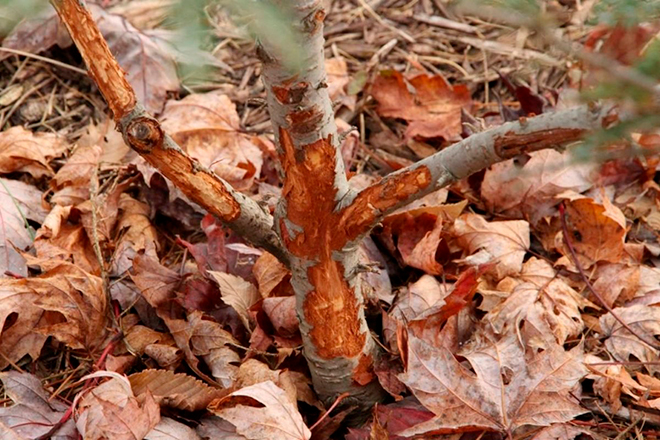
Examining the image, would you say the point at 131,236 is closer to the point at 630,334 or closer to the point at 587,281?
the point at 587,281

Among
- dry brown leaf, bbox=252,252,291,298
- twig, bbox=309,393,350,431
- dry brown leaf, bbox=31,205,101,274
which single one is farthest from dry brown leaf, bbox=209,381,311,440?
dry brown leaf, bbox=31,205,101,274

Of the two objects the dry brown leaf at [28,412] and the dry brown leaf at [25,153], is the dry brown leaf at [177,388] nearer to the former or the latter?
the dry brown leaf at [28,412]

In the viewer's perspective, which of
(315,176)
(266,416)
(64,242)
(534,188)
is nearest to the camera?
(315,176)

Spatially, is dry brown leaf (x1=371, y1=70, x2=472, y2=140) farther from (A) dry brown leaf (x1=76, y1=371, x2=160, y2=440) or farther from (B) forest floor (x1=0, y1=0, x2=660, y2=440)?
(A) dry brown leaf (x1=76, y1=371, x2=160, y2=440)

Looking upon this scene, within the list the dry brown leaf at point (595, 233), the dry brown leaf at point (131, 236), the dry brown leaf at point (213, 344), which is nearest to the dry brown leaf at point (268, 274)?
the dry brown leaf at point (213, 344)

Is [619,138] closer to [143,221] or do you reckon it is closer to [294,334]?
[294,334]

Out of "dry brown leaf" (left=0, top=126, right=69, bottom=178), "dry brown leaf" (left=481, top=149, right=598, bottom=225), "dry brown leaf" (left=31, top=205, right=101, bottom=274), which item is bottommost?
"dry brown leaf" (left=481, top=149, right=598, bottom=225)

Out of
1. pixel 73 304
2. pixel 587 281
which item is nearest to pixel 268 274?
pixel 73 304
